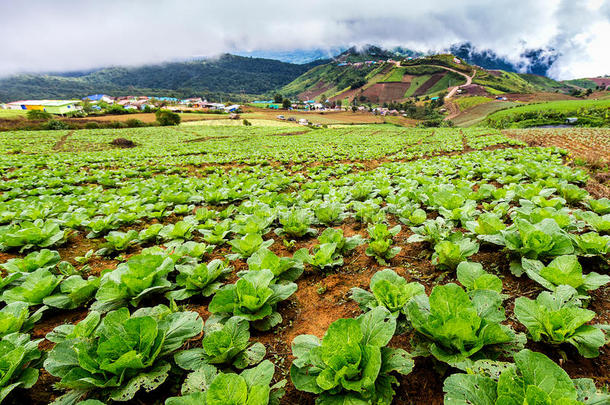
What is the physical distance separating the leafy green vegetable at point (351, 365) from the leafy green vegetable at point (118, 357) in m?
0.93

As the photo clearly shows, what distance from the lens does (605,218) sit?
308 cm

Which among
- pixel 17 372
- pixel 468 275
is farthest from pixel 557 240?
pixel 17 372

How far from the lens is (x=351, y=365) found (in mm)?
1470

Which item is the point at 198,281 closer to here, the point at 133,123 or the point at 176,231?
the point at 176,231

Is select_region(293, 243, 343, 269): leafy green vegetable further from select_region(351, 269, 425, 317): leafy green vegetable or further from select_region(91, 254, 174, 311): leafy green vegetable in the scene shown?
select_region(91, 254, 174, 311): leafy green vegetable

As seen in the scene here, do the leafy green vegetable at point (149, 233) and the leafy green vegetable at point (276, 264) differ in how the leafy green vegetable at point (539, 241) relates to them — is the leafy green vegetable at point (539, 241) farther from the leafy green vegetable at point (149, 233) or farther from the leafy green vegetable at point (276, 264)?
the leafy green vegetable at point (149, 233)

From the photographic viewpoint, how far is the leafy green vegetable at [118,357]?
5.18 feet

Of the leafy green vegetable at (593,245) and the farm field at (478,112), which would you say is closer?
the leafy green vegetable at (593,245)

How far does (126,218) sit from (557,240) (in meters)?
6.68

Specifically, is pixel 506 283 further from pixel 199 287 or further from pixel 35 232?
pixel 35 232

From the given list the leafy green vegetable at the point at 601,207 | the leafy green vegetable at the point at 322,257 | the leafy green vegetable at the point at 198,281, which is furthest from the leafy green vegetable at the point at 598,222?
the leafy green vegetable at the point at 198,281

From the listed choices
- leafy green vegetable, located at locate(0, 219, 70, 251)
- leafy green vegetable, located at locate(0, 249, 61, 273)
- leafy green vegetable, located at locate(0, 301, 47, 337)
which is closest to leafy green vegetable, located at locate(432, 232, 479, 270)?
leafy green vegetable, located at locate(0, 301, 47, 337)

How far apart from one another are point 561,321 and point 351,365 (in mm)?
1427

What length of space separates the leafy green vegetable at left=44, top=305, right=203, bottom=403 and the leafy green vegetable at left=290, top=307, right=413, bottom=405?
928 millimetres
